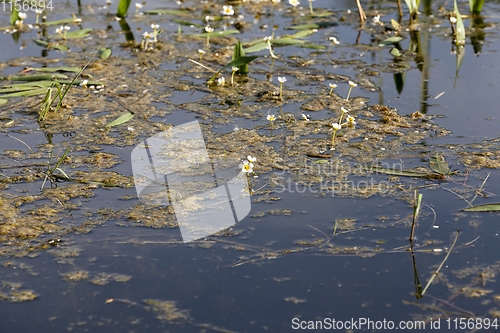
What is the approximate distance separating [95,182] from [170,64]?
6.35 feet

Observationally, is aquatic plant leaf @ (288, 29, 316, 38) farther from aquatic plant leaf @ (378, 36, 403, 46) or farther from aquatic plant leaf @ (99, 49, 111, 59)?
aquatic plant leaf @ (99, 49, 111, 59)

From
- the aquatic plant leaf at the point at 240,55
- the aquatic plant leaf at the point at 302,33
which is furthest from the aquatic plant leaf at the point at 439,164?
the aquatic plant leaf at the point at 302,33

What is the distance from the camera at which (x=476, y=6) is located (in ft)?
16.7

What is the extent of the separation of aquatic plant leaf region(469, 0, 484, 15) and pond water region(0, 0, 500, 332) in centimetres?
109

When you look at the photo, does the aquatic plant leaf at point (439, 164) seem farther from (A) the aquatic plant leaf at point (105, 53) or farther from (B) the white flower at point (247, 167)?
(A) the aquatic plant leaf at point (105, 53)

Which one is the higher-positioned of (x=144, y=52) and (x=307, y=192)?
(x=144, y=52)

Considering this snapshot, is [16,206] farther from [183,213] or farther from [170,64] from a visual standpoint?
[170,64]

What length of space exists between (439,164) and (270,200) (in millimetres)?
951

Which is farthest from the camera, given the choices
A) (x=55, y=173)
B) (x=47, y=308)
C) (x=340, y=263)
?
(x=55, y=173)

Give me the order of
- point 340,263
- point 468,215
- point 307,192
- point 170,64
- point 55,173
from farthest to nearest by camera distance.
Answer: point 170,64 → point 55,173 → point 307,192 → point 468,215 → point 340,263

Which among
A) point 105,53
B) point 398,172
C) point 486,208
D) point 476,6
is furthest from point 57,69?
point 476,6

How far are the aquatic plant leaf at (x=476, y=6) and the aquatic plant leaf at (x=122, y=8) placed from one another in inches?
147

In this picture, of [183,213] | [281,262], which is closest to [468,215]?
[281,262]

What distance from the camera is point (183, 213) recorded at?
226 centimetres
